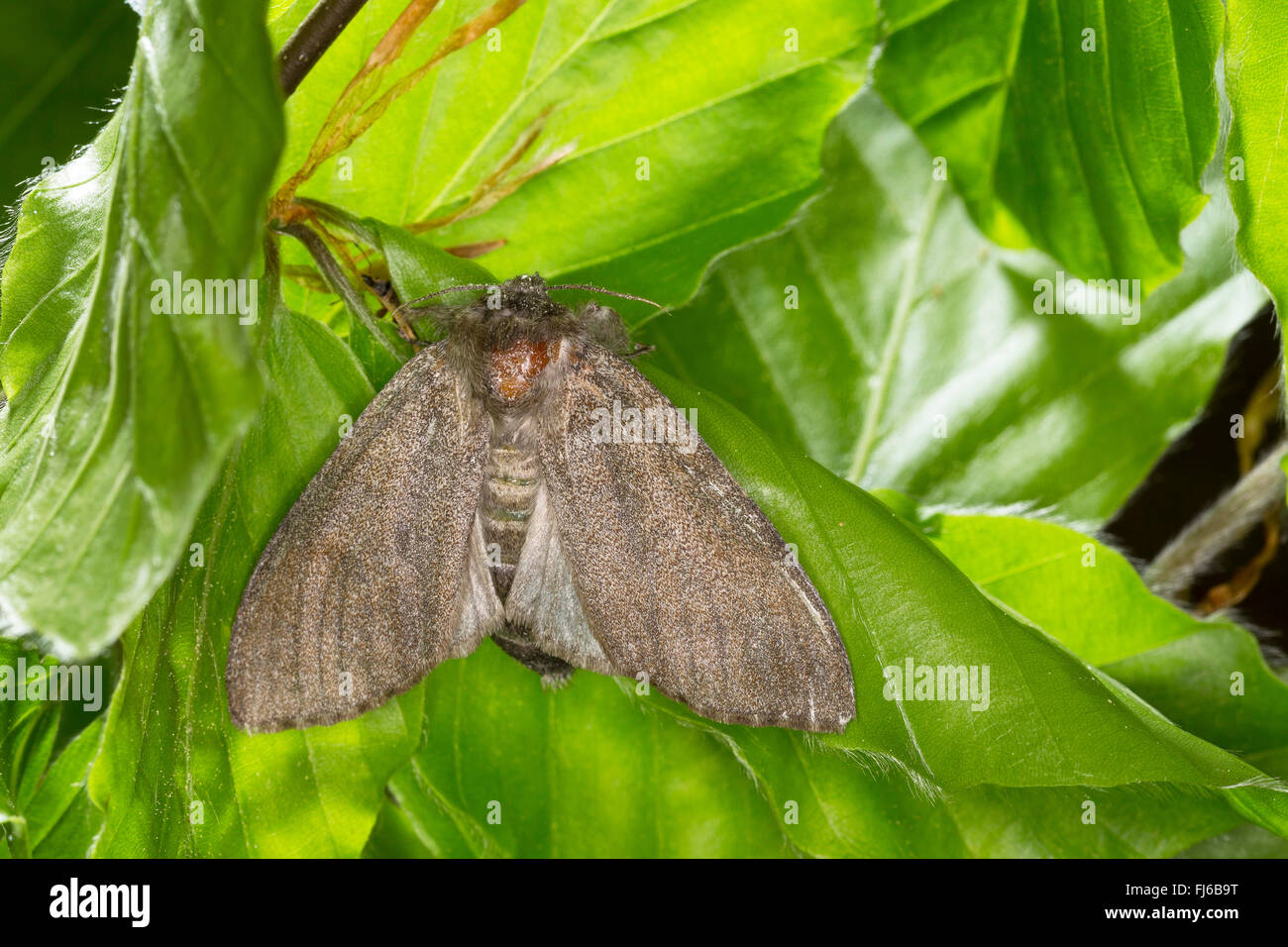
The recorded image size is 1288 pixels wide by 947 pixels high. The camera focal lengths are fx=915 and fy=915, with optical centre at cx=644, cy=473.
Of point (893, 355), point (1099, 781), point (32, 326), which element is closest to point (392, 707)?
point (32, 326)

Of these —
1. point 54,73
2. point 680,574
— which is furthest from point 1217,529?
point 54,73

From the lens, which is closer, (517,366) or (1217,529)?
(517,366)

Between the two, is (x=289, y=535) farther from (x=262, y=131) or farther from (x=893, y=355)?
(x=893, y=355)

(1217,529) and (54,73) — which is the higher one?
(54,73)

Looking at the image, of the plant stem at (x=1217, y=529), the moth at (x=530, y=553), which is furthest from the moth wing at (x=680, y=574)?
the plant stem at (x=1217, y=529)

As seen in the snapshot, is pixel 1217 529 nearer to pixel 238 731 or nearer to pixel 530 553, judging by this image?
pixel 530 553

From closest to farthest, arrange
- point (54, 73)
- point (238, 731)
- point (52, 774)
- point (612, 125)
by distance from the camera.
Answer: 1. point (238, 731)
2. point (612, 125)
3. point (52, 774)
4. point (54, 73)

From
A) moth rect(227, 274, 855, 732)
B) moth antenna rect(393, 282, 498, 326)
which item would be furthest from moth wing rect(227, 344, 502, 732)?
moth antenna rect(393, 282, 498, 326)
